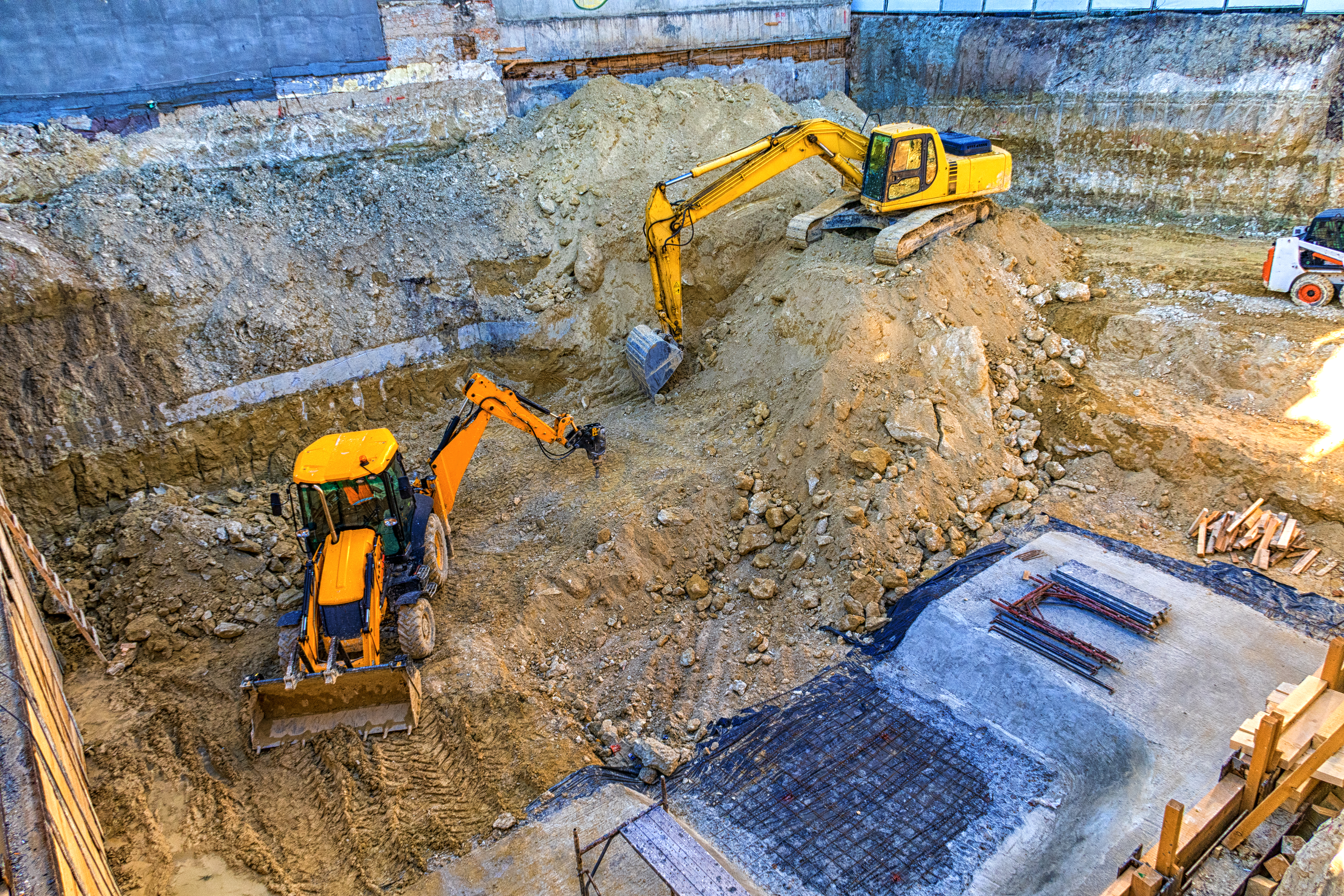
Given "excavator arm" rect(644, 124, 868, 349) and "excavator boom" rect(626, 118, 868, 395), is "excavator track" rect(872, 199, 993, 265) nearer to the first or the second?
"excavator arm" rect(644, 124, 868, 349)

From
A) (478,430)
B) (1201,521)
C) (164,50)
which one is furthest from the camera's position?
(164,50)

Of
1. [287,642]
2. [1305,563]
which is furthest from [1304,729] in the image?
[287,642]

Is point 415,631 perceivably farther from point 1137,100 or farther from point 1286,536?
point 1137,100

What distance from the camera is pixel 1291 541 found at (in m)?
9.50

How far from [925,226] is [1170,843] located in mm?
9082

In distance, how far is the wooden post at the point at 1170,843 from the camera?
5.44 m

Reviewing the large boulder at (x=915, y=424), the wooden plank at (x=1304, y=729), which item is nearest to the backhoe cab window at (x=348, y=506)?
the large boulder at (x=915, y=424)

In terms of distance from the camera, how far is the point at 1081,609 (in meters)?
8.88

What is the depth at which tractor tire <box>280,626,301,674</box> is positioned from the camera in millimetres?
8438

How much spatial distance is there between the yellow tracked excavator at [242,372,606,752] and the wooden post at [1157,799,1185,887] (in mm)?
5998

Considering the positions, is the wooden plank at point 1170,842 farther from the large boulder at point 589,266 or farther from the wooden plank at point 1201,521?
the large boulder at point 589,266

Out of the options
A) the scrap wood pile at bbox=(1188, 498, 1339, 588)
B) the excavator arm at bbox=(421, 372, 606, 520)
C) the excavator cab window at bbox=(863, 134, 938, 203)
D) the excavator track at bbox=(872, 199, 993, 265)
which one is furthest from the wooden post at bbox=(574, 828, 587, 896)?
the excavator cab window at bbox=(863, 134, 938, 203)

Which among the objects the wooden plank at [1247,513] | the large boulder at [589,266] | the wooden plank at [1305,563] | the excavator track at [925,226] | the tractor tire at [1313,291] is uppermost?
the excavator track at [925,226]

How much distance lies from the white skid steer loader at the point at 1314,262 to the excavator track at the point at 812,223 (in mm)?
6232
